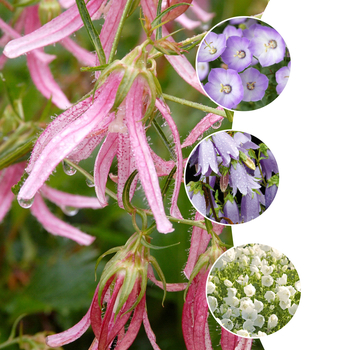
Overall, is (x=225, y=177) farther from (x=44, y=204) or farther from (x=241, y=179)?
(x=44, y=204)

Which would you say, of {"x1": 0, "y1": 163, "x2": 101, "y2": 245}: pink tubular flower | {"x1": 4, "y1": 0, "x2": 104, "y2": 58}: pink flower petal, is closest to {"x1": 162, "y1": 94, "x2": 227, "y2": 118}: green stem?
{"x1": 4, "y1": 0, "x2": 104, "y2": 58}: pink flower petal

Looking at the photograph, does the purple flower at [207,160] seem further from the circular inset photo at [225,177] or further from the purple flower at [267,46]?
the purple flower at [267,46]

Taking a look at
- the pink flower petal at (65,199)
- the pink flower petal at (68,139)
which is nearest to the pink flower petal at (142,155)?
the pink flower petal at (68,139)

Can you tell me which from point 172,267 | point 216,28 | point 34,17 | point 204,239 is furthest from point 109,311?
point 34,17

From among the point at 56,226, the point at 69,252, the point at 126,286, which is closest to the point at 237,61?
the point at 126,286

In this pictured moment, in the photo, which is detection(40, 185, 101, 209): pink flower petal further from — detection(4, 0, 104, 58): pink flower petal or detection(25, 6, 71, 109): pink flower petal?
detection(4, 0, 104, 58): pink flower petal

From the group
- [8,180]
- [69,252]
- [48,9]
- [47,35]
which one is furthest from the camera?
[69,252]
